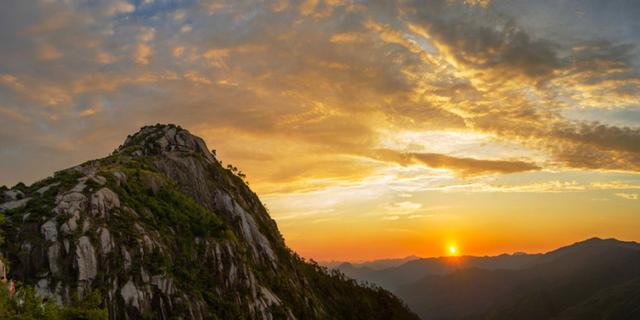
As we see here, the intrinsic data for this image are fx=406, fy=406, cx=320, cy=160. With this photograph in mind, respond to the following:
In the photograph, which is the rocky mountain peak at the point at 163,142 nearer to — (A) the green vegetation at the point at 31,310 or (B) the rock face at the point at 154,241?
(B) the rock face at the point at 154,241

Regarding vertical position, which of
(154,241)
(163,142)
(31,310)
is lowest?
(31,310)

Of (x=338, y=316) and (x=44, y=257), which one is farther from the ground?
(x=44, y=257)

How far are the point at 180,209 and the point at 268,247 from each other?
1205 inches

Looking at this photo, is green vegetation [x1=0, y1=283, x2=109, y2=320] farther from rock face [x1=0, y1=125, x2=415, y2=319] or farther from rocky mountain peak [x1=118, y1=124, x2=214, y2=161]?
rocky mountain peak [x1=118, y1=124, x2=214, y2=161]

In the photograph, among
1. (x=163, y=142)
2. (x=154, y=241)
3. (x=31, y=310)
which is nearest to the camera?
(x=31, y=310)

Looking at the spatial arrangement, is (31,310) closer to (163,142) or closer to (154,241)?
(154,241)

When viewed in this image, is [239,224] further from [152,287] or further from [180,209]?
[152,287]

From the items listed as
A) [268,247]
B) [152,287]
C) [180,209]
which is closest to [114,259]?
[152,287]

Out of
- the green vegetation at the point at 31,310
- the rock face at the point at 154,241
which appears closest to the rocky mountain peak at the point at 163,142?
the rock face at the point at 154,241

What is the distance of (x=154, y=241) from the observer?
228ft

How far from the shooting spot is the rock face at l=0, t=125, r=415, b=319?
5528 centimetres

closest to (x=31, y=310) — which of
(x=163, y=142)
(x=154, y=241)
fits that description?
(x=154, y=241)

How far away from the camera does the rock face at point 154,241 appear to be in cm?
5528

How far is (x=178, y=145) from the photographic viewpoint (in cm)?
11438
